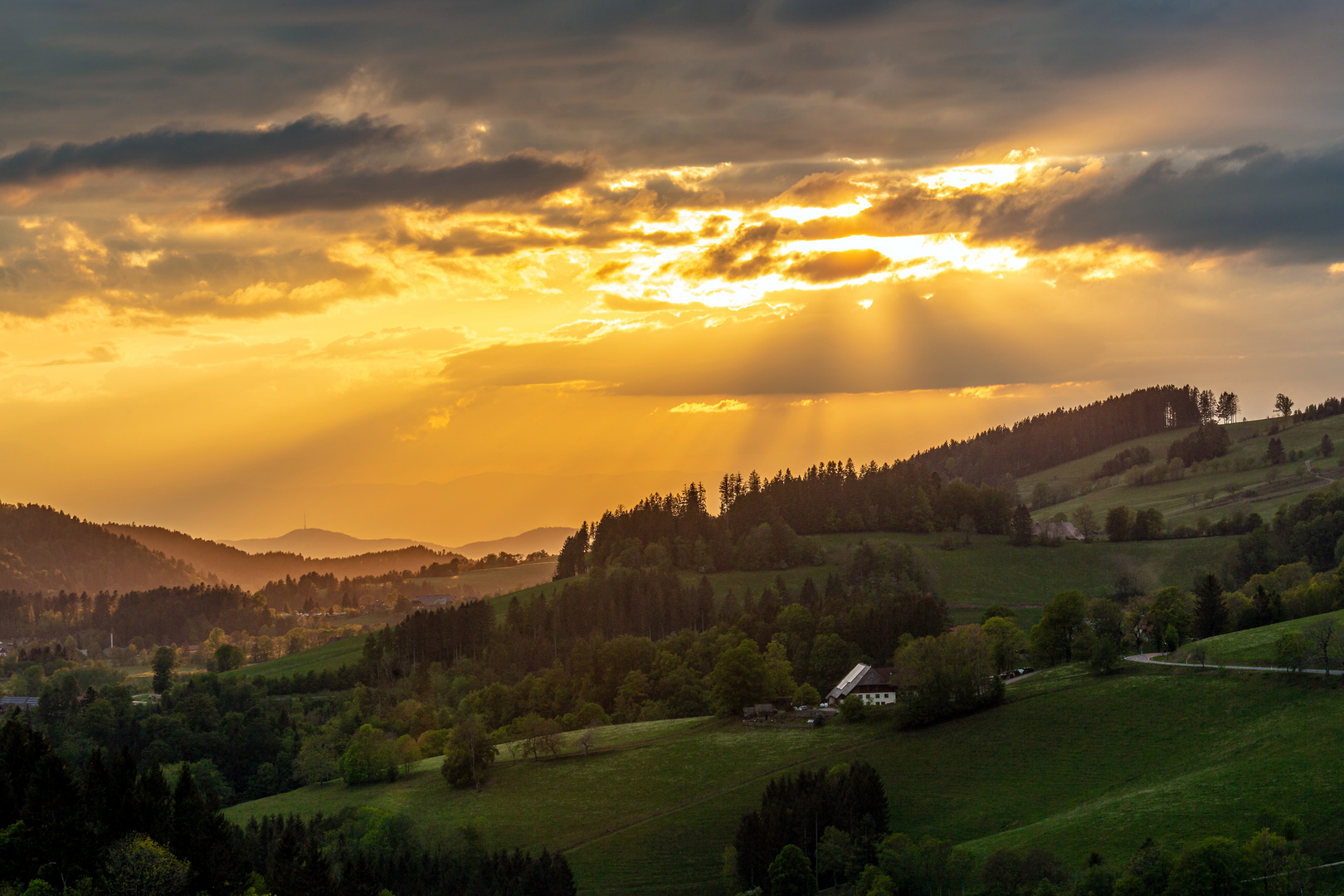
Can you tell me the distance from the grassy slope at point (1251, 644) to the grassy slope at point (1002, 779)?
4770 mm

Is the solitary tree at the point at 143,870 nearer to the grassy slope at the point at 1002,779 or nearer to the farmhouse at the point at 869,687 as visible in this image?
the grassy slope at the point at 1002,779

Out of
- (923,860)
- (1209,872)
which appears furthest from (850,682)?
(1209,872)

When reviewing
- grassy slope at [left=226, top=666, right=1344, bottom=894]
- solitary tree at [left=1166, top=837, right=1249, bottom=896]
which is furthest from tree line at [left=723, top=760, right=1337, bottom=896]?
grassy slope at [left=226, top=666, right=1344, bottom=894]

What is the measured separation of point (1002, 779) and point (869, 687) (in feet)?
131

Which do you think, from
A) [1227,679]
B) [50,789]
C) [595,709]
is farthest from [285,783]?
[1227,679]

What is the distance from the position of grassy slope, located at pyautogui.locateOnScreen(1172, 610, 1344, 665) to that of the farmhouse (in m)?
32.6

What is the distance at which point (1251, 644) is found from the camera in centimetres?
10738

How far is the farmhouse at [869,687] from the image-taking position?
132000 mm

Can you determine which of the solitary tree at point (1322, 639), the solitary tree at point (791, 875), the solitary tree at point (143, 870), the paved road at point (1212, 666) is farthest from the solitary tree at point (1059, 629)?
the solitary tree at point (143, 870)

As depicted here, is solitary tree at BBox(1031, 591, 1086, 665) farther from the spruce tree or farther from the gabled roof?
the gabled roof

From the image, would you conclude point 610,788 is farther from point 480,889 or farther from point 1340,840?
point 1340,840

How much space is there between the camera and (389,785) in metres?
128

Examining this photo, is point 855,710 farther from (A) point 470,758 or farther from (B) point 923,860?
(A) point 470,758

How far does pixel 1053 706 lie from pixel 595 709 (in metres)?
69.1
